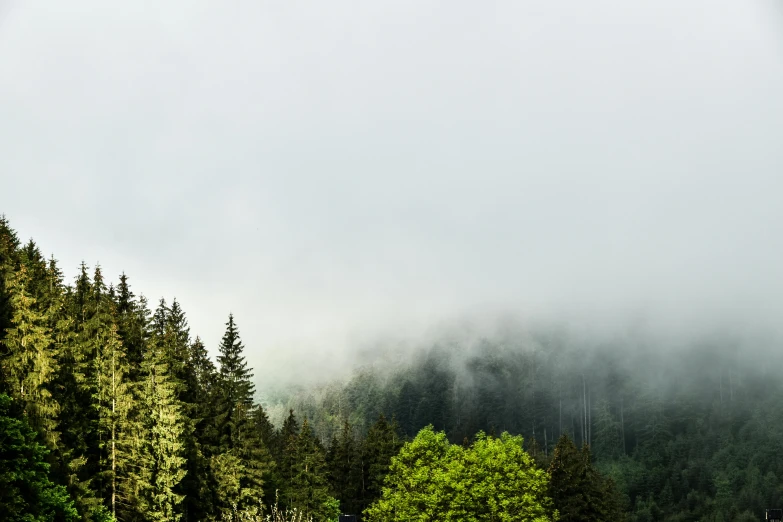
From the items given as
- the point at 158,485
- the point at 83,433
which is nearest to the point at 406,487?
the point at 158,485

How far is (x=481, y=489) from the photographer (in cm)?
7394

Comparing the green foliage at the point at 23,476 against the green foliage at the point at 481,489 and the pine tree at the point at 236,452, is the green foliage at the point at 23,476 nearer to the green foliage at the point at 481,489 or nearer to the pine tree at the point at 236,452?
the pine tree at the point at 236,452

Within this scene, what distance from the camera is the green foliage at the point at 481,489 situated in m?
73.6

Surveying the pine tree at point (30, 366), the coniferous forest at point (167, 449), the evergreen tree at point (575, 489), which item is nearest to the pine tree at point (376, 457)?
the coniferous forest at point (167, 449)

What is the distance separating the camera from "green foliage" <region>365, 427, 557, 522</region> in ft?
242

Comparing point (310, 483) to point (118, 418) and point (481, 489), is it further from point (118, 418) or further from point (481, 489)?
point (118, 418)

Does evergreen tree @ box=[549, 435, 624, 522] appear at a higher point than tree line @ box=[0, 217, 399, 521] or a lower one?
lower

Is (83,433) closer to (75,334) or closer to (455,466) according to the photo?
(75,334)

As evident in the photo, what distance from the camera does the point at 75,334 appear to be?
178 feet

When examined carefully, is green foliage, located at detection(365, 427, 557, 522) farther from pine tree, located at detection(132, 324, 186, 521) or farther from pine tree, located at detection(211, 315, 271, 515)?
pine tree, located at detection(132, 324, 186, 521)

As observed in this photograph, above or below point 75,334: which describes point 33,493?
below

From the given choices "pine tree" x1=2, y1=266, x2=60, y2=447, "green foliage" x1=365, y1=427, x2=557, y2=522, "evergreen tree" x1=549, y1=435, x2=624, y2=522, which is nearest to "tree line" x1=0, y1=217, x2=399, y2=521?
"pine tree" x1=2, y1=266, x2=60, y2=447

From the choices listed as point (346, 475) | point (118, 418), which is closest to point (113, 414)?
point (118, 418)

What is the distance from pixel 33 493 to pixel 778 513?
37012mm
